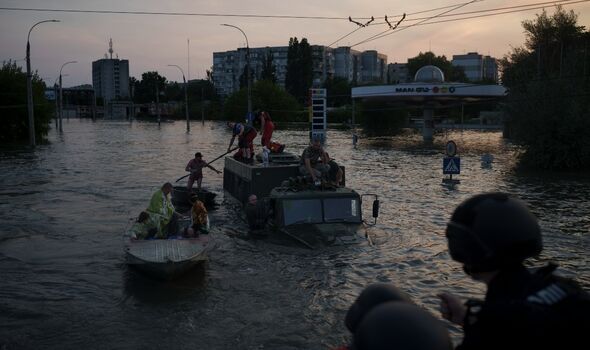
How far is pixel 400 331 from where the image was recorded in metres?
2.35

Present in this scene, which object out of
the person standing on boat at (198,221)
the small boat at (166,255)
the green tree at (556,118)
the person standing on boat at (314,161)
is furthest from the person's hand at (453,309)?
the green tree at (556,118)

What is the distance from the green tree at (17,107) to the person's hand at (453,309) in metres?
52.6

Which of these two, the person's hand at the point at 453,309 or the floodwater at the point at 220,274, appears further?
the floodwater at the point at 220,274

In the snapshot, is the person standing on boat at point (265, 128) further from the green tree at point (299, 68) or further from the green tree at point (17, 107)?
the green tree at point (299, 68)

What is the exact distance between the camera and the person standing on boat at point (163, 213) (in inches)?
489

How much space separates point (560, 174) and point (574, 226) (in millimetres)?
15900

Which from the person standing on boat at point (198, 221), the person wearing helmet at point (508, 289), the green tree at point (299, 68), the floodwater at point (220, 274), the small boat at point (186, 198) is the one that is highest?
the green tree at point (299, 68)

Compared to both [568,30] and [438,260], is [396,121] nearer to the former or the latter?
[568,30]

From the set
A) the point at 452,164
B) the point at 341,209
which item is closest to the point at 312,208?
the point at 341,209

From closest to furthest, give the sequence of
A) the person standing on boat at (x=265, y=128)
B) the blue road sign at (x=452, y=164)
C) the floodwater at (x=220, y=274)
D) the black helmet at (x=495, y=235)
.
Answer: the black helmet at (x=495, y=235) → the floodwater at (x=220, y=274) → the person standing on boat at (x=265, y=128) → the blue road sign at (x=452, y=164)

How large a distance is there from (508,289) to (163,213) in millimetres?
10824

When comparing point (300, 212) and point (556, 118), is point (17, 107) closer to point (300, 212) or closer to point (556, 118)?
point (556, 118)

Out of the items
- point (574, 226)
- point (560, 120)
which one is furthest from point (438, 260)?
point (560, 120)

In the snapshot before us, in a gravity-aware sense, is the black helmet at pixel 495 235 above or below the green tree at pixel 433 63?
below
